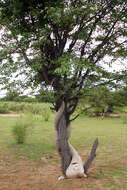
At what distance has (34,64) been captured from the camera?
14.4 ft

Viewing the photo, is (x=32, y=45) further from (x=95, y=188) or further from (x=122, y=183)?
(x=122, y=183)

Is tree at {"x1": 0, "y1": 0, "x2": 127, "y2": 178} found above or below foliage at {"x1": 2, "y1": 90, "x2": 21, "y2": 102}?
above

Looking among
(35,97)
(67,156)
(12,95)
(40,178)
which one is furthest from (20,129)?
(35,97)

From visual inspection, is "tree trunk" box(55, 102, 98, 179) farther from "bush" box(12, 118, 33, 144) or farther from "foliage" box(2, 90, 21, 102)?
"bush" box(12, 118, 33, 144)

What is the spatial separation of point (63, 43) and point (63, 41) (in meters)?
0.05

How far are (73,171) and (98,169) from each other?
113cm

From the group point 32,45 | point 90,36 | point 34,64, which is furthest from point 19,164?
point 90,36

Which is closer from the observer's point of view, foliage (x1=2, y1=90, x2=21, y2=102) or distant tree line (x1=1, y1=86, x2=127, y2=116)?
distant tree line (x1=1, y1=86, x2=127, y2=116)

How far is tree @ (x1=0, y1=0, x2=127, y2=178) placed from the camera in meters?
4.07

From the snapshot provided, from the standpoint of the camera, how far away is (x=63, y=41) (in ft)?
15.9

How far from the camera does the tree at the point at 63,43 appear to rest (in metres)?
4.07

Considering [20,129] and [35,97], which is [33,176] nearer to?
[35,97]

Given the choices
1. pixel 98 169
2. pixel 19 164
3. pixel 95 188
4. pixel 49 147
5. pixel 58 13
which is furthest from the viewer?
pixel 49 147

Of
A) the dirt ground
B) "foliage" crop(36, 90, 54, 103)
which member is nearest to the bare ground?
the dirt ground
